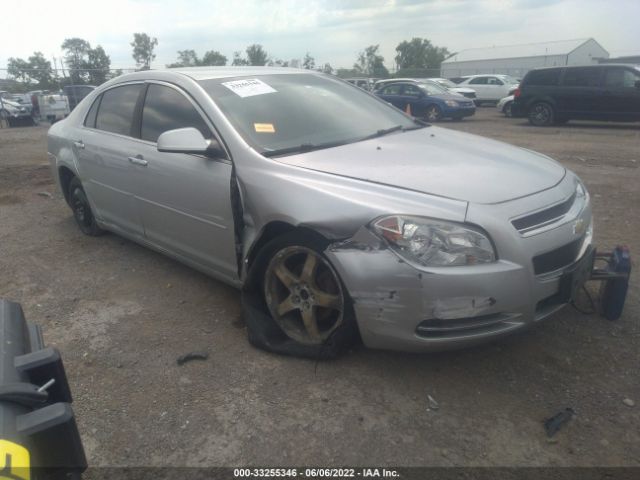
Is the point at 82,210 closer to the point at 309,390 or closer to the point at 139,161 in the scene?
the point at 139,161

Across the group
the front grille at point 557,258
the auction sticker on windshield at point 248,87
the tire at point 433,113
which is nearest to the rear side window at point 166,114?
the auction sticker on windshield at point 248,87

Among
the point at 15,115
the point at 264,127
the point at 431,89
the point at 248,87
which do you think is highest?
the point at 248,87

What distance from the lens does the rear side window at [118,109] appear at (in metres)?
4.02

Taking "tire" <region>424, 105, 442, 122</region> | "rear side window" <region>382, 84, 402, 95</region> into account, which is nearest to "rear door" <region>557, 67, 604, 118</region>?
"tire" <region>424, 105, 442, 122</region>

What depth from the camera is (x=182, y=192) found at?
337 cm

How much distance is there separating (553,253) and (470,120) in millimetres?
16452

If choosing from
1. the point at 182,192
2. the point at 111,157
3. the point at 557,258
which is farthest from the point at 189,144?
the point at 557,258

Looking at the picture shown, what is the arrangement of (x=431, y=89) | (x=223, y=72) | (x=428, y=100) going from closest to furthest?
(x=223, y=72) → (x=428, y=100) → (x=431, y=89)

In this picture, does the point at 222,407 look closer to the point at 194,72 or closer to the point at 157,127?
the point at 157,127

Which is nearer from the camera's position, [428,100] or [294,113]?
[294,113]

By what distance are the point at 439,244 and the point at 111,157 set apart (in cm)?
291

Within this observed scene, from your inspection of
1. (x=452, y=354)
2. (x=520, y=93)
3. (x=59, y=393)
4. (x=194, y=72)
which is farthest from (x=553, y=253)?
(x=520, y=93)

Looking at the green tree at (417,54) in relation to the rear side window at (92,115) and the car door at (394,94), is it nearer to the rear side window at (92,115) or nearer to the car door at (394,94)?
the car door at (394,94)

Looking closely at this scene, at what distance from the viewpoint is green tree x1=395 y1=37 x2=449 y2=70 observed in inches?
3110
